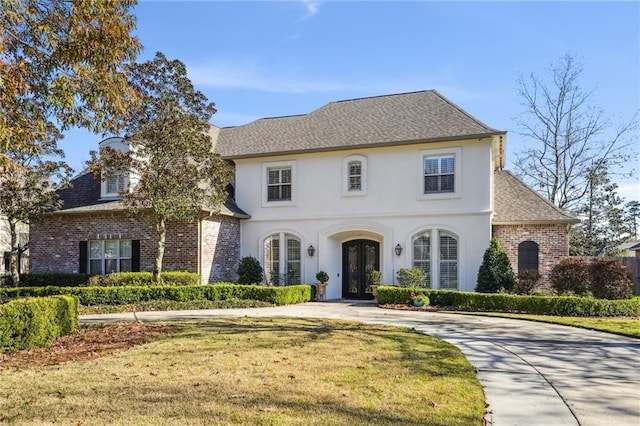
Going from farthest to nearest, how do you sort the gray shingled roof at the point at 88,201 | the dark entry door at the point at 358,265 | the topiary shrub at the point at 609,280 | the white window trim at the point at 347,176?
the dark entry door at the point at 358,265 < the white window trim at the point at 347,176 < the gray shingled roof at the point at 88,201 < the topiary shrub at the point at 609,280

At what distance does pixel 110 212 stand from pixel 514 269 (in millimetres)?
15869

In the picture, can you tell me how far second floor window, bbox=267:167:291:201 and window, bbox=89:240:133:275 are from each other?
6130mm

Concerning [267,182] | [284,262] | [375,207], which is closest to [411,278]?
[375,207]

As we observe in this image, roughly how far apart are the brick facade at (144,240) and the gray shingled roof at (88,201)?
38 cm

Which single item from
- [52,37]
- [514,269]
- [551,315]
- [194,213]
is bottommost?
[551,315]

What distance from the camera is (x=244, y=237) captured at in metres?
22.1

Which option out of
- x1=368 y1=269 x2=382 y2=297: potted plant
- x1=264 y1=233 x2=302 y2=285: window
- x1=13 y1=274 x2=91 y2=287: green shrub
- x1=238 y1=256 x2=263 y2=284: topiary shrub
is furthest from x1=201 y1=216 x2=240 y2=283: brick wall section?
x1=368 y1=269 x2=382 y2=297: potted plant

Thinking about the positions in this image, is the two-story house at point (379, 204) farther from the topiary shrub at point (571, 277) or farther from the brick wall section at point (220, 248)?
the topiary shrub at point (571, 277)

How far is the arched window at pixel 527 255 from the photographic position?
19.1 meters

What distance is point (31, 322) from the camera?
9.01 m

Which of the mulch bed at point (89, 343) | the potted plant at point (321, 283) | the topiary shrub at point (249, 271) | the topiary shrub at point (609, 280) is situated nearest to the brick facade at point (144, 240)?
the topiary shrub at point (249, 271)

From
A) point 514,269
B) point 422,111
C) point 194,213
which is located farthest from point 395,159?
point 194,213

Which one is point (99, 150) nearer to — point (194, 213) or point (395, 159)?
point (194, 213)

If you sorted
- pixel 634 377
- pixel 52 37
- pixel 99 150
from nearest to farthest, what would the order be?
pixel 634 377 → pixel 52 37 → pixel 99 150
